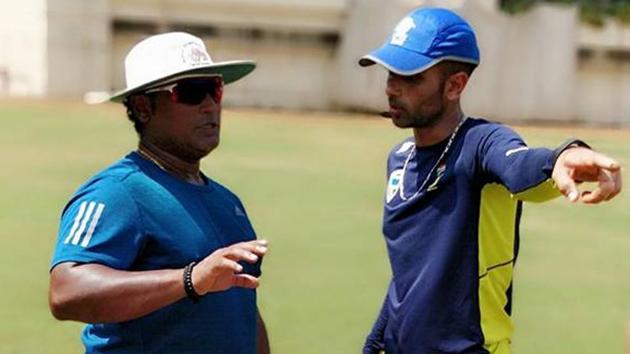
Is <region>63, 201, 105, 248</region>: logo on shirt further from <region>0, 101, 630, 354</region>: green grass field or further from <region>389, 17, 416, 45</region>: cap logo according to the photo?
<region>0, 101, 630, 354</region>: green grass field

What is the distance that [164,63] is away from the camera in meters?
3.87

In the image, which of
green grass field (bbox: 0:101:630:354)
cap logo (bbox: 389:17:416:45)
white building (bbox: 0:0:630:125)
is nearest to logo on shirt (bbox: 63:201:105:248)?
cap logo (bbox: 389:17:416:45)

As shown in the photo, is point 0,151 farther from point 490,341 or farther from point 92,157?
point 490,341

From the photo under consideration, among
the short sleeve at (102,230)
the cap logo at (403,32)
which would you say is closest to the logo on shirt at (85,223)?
the short sleeve at (102,230)

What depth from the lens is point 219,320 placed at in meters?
3.80

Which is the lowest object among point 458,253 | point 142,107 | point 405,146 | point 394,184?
point 458,253

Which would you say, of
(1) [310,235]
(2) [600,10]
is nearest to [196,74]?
(1) [310,235]

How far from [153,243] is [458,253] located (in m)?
1.19

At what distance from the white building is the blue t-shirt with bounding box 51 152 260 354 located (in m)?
20.1

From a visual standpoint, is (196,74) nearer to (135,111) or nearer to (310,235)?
(135,111)

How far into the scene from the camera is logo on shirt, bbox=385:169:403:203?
469 cm

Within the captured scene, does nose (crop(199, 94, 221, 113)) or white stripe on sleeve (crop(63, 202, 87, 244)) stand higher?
nose (crop(199, 94, 221, 113))

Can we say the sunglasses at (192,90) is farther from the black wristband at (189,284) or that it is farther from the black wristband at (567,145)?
the black wristband at (567,145)

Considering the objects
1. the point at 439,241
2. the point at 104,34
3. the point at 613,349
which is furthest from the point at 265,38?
the point at 439,241
